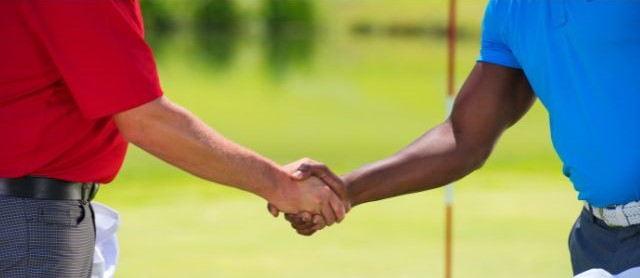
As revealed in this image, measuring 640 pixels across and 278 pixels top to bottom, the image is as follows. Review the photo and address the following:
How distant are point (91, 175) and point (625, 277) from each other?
1.24 meters

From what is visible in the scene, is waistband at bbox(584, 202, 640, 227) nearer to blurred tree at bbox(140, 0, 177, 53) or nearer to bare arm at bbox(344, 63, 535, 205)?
bare arm at bbox(344, 63, 535, 205)

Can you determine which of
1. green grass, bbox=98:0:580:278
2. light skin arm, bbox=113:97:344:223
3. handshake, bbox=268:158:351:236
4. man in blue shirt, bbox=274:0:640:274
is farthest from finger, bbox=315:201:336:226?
green grass, bbox=98:0:580:278

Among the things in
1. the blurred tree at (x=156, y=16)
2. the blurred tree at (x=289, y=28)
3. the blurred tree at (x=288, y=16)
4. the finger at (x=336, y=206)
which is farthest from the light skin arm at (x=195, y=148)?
the blurred tree at (x=288, y=16)

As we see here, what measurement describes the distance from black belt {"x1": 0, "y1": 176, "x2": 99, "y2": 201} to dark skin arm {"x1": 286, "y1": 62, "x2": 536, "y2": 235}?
2.71 ft

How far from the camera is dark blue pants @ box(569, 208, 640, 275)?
2943 millimetres

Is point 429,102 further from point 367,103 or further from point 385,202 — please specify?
point 385,202

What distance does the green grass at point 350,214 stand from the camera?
6.52 m

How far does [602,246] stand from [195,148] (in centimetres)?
99

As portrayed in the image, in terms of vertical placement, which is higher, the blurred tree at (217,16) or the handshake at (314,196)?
the handshake at (314,196)

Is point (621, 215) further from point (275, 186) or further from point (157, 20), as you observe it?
point (157, 20)

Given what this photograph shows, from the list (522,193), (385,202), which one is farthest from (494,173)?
(385,202)

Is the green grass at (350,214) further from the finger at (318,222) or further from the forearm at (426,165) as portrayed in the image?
the forearm at (426,165)

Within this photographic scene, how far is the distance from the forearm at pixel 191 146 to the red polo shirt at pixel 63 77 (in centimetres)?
7

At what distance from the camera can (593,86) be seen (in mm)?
2967
